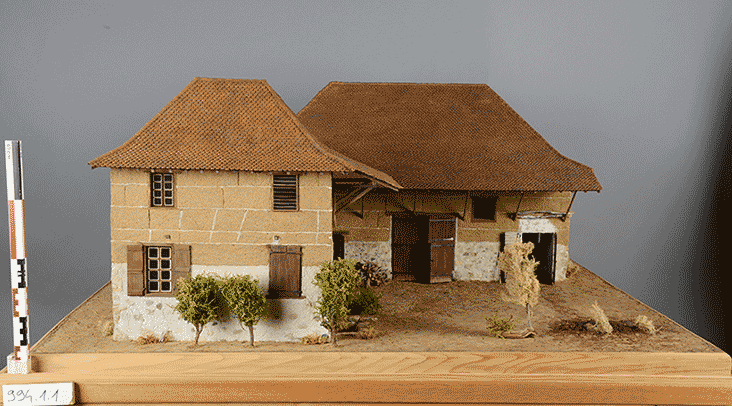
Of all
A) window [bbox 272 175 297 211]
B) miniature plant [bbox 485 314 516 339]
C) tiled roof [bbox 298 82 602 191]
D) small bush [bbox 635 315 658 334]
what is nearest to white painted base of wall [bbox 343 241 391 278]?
tiled roof [bbox 298 82 602 191]

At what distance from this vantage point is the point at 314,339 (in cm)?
1064

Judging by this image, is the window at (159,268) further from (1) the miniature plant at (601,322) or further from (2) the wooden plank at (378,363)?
(1) the miniature plant at (601,322)

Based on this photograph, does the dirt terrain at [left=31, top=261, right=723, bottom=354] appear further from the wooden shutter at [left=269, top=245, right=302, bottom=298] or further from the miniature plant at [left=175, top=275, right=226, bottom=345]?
the wooden shutter at [left=269, top=245, right=302, bottom=298]

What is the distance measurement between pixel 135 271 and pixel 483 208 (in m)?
9.71

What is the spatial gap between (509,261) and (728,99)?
366 inches

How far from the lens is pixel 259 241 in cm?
1071

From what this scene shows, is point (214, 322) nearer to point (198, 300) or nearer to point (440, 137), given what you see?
point (198, 300)

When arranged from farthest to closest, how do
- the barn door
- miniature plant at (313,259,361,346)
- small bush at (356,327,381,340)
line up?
the barn door < small bush at (356,327,381,340) < miniature plant at (313,259,361,346)

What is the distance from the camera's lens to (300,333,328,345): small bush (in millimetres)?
10594

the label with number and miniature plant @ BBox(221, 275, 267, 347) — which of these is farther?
miniature plant @ BBox(221, 275, 267, 347)

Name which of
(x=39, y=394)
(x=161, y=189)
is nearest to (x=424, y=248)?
(x=161, y=189)

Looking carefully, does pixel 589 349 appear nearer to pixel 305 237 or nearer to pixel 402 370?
pixel 402 370

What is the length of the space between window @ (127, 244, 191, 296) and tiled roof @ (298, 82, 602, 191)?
5.43 metres

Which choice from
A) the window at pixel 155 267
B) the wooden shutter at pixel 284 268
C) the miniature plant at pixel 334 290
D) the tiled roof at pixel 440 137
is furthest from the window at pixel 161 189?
the tiled roof at pixel 440 137
